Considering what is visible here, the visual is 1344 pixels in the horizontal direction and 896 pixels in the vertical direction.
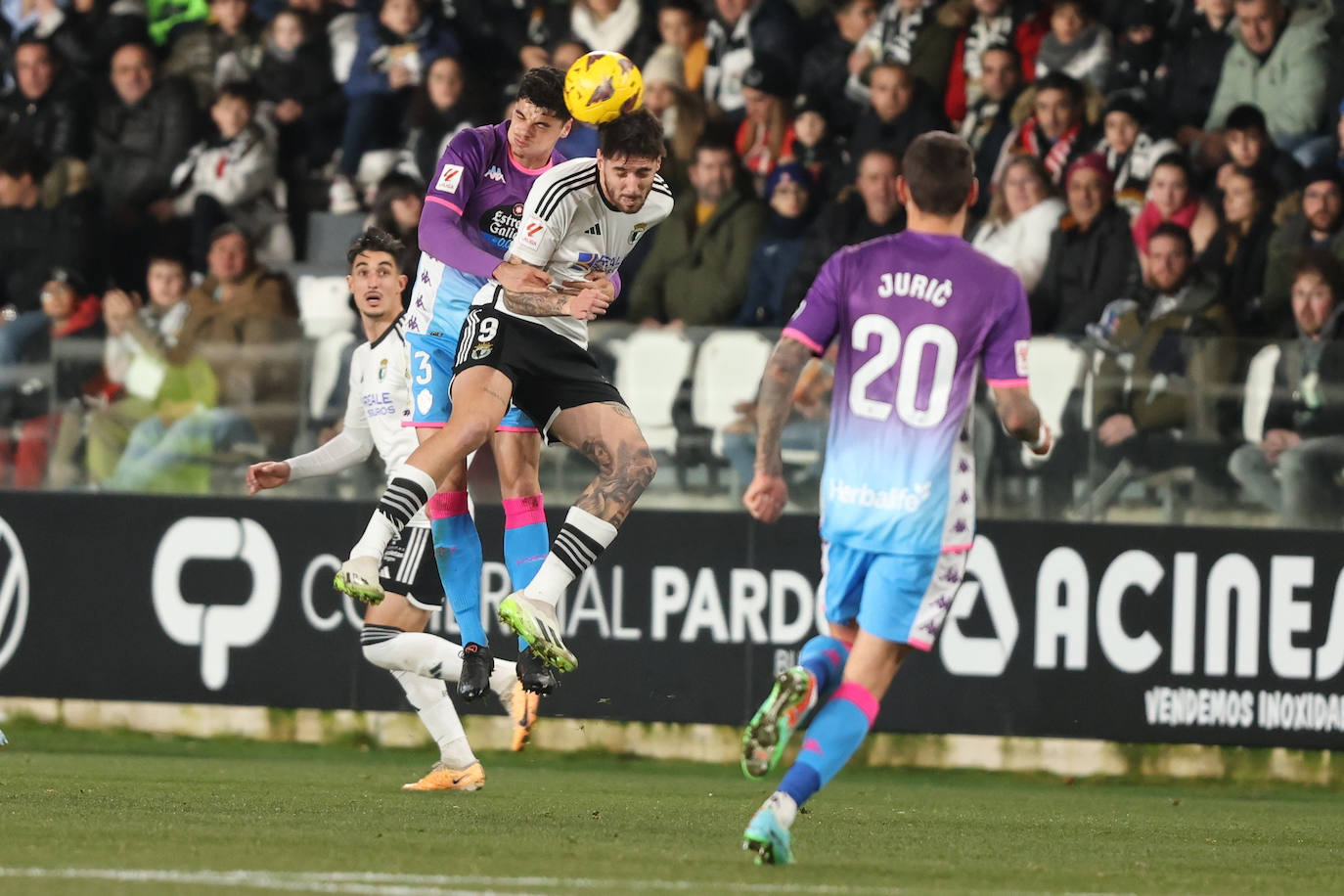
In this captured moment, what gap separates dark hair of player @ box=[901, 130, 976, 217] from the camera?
6734mm

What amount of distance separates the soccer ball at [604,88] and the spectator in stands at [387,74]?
7.32 metres

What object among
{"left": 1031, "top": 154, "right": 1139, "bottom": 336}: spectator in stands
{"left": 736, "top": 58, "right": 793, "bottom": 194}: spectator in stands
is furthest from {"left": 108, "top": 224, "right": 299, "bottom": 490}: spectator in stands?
{"left": 1031, "top": 154, "right": 1139, "bottom": 336}: spectator in stands

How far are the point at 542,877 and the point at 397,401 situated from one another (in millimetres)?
4071

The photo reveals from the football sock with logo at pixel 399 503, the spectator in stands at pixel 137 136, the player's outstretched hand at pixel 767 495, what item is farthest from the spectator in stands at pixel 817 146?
the player's outstretched hand at pixel 767 495

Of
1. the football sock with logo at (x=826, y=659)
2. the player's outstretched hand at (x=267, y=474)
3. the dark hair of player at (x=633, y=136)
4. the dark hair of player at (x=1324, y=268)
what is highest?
the dark hair of player at (x=633, y=136)

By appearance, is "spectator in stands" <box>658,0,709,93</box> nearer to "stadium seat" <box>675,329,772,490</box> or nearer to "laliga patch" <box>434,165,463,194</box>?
"stadium seat" <box>675,329,772,490</box>

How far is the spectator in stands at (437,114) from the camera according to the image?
608 inches

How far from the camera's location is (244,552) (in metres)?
12.6

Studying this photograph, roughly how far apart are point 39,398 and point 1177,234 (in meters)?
6.36

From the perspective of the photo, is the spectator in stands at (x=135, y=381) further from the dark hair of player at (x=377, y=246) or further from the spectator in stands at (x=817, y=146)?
the spectator in stands at (x=817, y=146)

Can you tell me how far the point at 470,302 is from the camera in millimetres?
9641

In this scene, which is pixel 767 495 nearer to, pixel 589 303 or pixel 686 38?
pixel 589 303

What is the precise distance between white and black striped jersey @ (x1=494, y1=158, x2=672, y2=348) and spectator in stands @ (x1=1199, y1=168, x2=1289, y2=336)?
15.4 feet

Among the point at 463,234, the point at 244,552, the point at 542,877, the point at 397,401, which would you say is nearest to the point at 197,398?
the point at 244,552
